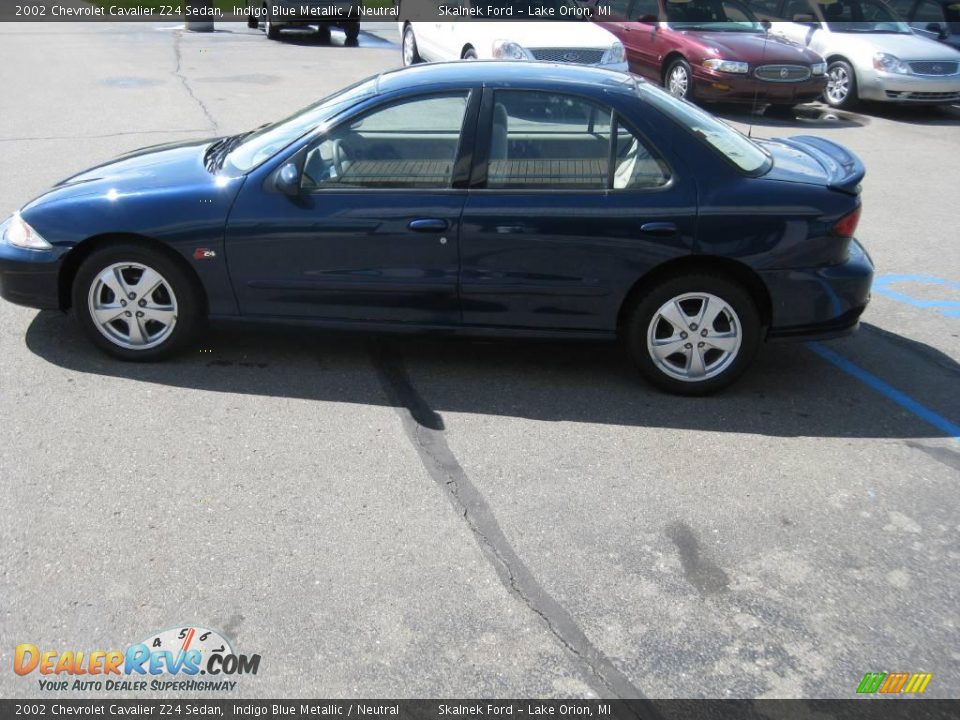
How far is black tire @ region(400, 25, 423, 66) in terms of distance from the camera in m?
16.8

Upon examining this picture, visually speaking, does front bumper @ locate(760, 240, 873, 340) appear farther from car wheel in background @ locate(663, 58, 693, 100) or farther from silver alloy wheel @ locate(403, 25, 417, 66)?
silver alloy wheel @ locate(403, 25, 417, 66)

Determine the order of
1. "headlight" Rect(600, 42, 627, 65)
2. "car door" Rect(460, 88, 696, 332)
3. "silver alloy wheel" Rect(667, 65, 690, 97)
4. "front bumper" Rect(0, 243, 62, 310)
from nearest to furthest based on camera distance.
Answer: "car door" Rect(460, 88, 696, 332) < "front bumper" Rect(0, 243, 62, 310) < "headlight" Rect(600, 42, 627, 65) < "silver alloy wheel" Rect(667, 65, 690, 97)

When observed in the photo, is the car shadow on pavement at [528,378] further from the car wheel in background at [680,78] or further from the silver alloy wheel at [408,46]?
the silver alloy wheel at [408,46]

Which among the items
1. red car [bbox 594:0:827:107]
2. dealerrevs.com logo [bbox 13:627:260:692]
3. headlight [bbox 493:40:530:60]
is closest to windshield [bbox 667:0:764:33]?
red car [bbox 594:0:827:107]

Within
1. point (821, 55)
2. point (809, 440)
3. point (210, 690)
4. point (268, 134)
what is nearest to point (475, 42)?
point (821, 55)

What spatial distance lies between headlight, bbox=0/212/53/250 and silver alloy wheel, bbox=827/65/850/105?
12138 mm

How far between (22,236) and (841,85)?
12.5m

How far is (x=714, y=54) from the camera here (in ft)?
45.1

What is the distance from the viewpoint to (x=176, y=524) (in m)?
4.12

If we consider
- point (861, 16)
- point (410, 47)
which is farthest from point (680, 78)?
point (410, 47)

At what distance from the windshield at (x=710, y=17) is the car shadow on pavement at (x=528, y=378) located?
9.74 meters

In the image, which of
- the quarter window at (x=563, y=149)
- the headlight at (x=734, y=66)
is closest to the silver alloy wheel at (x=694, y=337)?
the quarter window at (x=563, y=149)

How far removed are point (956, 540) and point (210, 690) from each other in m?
2.94

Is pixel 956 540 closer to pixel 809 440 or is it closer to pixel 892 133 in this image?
pixel 809 440
